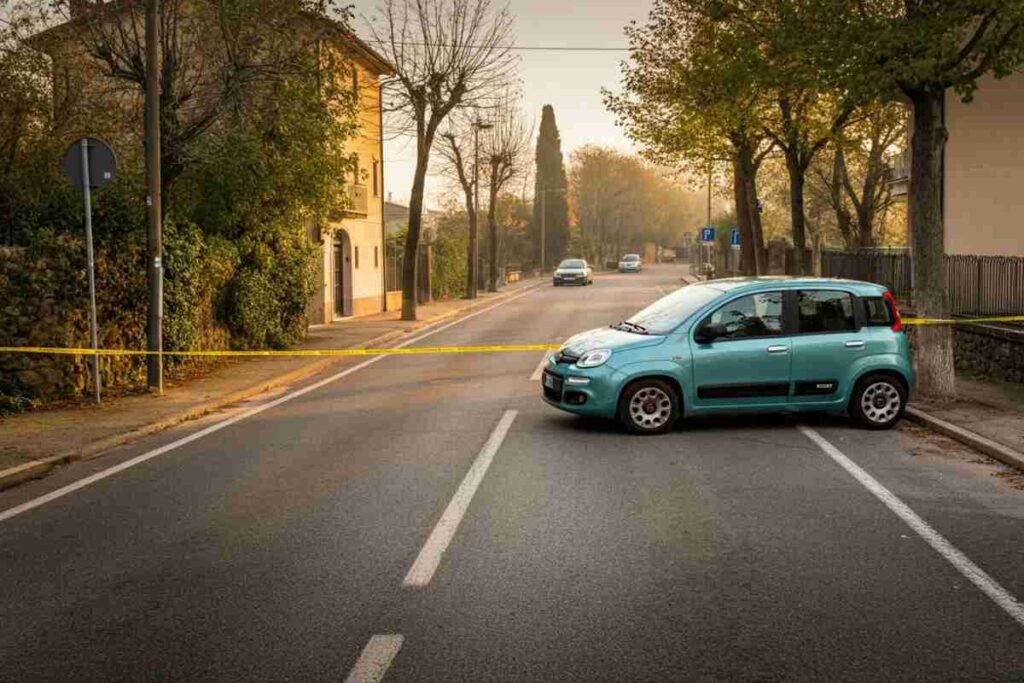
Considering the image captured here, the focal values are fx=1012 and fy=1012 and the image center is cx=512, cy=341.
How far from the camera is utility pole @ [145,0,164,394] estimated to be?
44.4 ft

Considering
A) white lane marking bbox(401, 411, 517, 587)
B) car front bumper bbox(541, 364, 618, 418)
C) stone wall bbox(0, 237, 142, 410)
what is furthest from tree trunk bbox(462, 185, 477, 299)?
white lane marking bbox(401, 411, 517, 587)

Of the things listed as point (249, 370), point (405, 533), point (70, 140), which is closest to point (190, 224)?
point (249, 370)

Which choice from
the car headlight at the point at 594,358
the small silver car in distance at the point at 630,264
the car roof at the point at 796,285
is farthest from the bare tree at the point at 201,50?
the small silver car in distance at the point at 630,264

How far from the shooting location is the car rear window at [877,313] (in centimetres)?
1119

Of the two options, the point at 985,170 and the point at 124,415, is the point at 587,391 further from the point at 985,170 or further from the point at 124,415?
the point at 985,170

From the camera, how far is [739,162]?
33.3 meters

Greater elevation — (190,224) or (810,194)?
(810,194)

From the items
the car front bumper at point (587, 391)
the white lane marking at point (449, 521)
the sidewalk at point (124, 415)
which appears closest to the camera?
the white lane marking at point (449, 521)

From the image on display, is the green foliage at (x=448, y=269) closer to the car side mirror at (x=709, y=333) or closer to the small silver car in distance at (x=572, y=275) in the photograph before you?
the small silver car in distance at (x=572, y=275)

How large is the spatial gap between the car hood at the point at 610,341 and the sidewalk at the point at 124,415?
484 cm

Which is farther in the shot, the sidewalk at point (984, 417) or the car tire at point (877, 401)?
the car tire at point (877, 401)

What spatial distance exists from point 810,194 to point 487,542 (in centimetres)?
5114

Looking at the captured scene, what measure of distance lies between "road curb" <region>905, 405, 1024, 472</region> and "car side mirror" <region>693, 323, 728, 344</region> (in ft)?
8.78

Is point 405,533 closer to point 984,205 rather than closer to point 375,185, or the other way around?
point 984,205
